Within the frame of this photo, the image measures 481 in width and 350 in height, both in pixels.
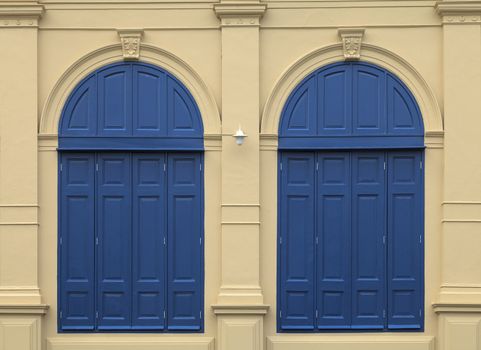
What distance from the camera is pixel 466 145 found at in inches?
482

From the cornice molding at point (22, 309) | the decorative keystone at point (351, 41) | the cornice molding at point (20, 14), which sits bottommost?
the cornice molding at point (22, 309)

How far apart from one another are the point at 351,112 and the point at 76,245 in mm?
4325

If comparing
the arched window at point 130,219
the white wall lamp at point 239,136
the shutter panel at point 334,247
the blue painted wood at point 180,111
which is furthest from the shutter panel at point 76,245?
the shutter panel at point 334,247

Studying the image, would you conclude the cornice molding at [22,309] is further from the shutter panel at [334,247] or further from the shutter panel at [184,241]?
the shutter panel at [334,247]

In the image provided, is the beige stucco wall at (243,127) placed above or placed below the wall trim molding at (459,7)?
below

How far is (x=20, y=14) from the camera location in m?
12.3

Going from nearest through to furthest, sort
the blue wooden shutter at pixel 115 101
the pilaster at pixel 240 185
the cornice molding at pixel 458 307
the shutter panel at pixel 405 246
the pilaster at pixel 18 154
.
Result: 1. the cornice molding at pixel 458 307
2. the pilaster at pixel 240 185
3. the pilaster at pixel 18 154
4. the shutter panel at pixel 405 246
5. the blue wooden shutter at pixel 115 101

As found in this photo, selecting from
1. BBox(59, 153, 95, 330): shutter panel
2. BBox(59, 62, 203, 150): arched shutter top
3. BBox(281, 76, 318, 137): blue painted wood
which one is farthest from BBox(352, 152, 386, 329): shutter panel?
BBox(59, 153, 95, 330): shutter panel

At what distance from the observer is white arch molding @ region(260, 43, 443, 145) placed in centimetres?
1239

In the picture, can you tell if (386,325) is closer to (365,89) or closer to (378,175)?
(378,175)

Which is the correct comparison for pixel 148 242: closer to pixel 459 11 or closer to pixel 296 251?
pixel 296 251

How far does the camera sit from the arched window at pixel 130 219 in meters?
12.4

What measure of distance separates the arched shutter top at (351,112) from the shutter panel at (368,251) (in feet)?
1.80

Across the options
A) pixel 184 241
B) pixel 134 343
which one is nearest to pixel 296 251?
pixel 184 241
